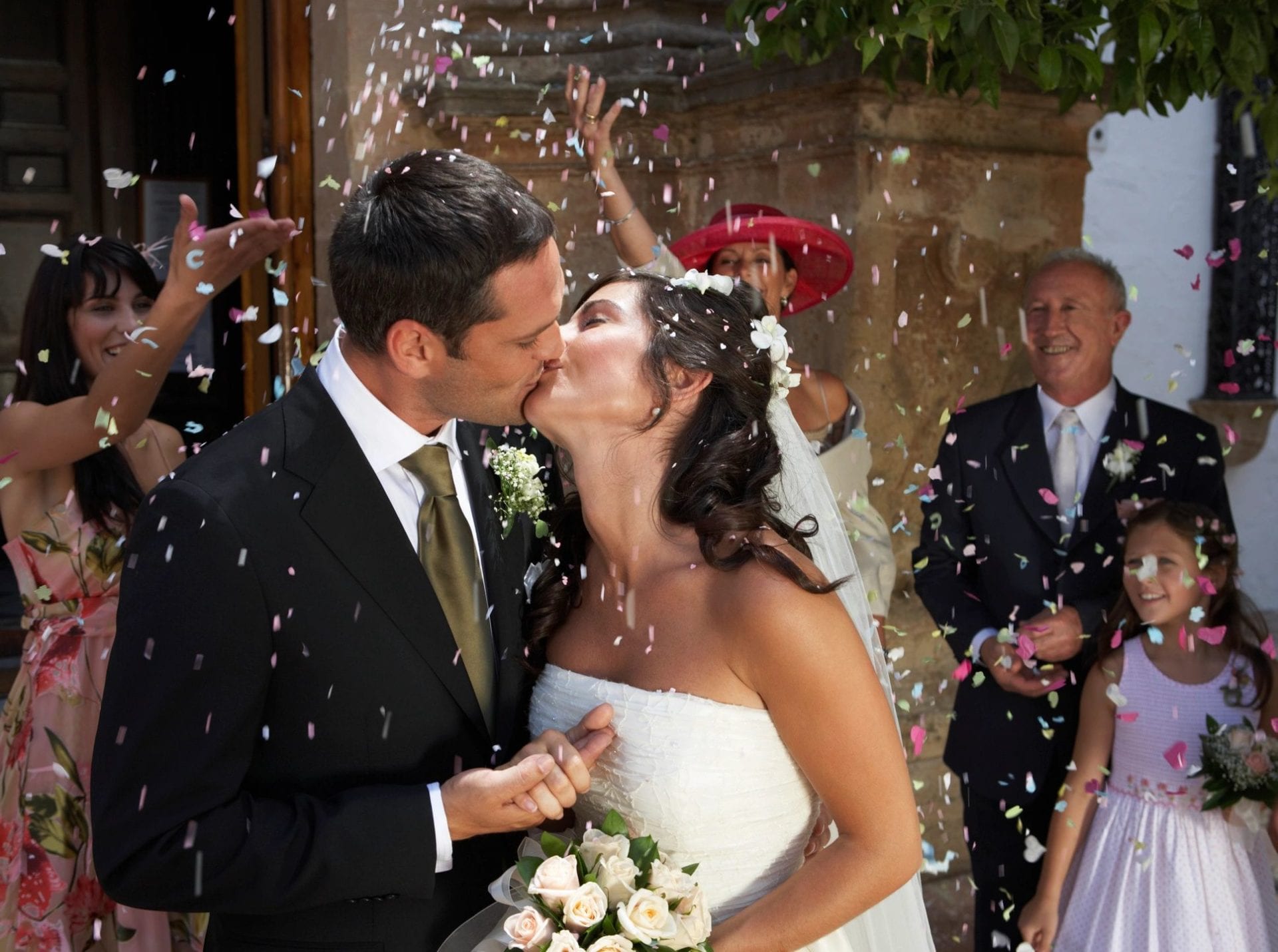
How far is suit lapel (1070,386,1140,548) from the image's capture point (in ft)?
12.1

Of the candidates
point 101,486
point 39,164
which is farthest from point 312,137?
point 39,164

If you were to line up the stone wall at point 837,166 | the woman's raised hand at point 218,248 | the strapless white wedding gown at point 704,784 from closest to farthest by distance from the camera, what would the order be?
1. the strapless white wedding gown at point 704,784
2. the woman's raised hand at point 218,248
3. the stone wall at point 837,166

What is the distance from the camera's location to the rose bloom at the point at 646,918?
77.2 inches

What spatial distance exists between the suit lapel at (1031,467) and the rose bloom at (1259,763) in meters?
0.74

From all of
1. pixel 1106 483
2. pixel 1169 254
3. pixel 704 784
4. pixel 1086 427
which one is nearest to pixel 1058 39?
pixel 1086 427

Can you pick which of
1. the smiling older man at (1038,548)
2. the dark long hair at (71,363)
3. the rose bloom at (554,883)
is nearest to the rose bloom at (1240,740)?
the smiling older man at (1038,548)

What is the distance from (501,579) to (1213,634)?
225 centimetres

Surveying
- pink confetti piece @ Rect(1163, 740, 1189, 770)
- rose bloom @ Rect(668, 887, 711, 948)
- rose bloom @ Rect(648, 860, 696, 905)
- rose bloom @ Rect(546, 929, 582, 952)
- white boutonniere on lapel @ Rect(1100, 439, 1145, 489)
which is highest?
white boutonniere on lapel @ Rect(1100, 439, 1145, 489)

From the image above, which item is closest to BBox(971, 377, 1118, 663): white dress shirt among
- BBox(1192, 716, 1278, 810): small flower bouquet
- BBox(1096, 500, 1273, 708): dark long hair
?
BBox(1096, 500, 1273, 708): dark long hair

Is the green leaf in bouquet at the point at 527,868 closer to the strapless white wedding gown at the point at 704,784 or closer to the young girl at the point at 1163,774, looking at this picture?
the strapless white wedding gown at the point at 704,784

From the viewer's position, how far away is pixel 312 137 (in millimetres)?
4746

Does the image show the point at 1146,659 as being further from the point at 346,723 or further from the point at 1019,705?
the point at 346,723

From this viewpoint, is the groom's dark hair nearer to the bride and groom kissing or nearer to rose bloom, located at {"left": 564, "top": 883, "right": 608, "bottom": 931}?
the bride and groom kissing

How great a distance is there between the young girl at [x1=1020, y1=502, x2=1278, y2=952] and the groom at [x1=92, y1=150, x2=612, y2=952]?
2.01 meters
